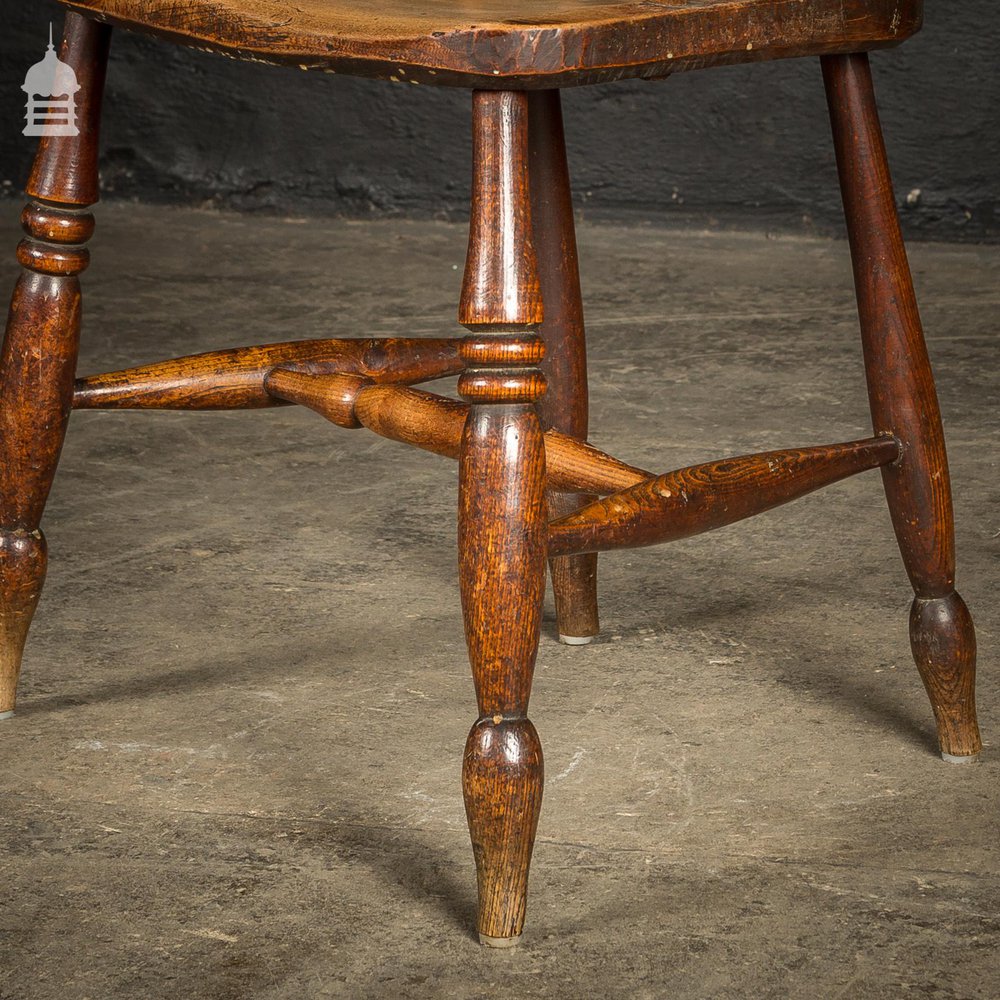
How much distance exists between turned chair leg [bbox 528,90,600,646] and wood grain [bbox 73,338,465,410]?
111 mm

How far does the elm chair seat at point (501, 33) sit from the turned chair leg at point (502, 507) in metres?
0.04

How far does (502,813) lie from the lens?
101cm

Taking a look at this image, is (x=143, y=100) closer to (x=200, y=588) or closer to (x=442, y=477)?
(x=442, y=477)

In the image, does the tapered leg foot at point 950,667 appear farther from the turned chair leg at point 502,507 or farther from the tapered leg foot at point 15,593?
the tapered leg foot at point 15,593

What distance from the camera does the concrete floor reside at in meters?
1.02

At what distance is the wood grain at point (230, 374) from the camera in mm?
1344

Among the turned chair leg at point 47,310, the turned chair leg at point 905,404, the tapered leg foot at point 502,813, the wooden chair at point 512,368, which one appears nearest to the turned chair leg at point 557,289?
the wooden chair at point 512,368

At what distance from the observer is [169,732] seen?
135 cm

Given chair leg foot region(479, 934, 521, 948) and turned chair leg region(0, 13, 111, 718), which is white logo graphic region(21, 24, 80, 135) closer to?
turned chair leg region(0, 13, 111, 718)

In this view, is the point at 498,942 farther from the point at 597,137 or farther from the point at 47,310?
the point at 597,137

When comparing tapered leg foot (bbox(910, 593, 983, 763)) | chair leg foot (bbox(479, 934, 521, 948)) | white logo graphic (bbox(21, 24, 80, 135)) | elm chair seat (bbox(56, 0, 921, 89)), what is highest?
elm chair seat (bbox(56, 0, 921, 89))

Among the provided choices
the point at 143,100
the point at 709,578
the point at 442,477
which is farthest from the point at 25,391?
the point at 143,100

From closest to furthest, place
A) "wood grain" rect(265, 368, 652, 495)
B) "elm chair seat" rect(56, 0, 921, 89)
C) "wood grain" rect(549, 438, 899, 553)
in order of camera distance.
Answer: "elm chair seat" rect(56, 0, 921, 89), "wood grain" rect(549, 438, 899, 553), "wood grain" rect(265, 368, 652, 495)

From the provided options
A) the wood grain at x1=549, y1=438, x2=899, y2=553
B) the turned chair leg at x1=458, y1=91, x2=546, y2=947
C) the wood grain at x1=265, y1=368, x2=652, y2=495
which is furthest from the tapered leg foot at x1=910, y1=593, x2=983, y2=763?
the turned chair leg at x1=458, y1=91, x2=546, y2=947
